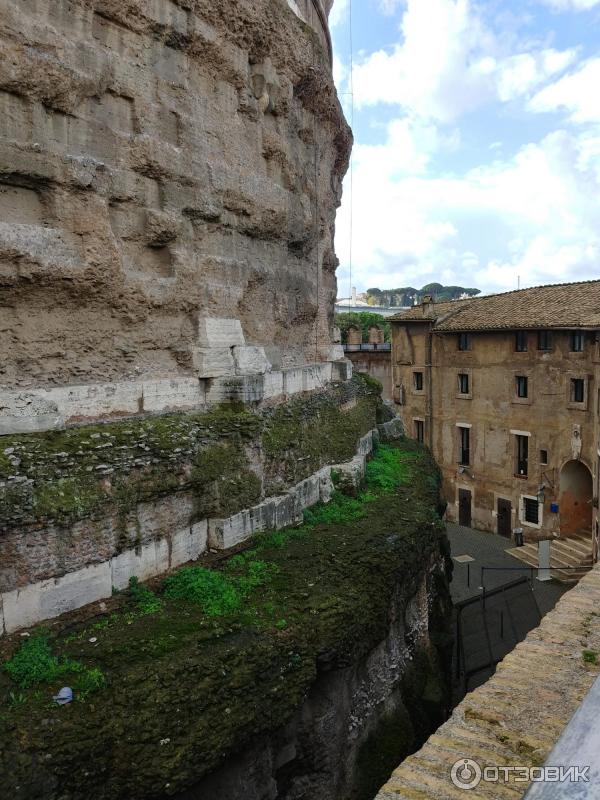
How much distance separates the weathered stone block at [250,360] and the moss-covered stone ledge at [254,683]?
2596 mm

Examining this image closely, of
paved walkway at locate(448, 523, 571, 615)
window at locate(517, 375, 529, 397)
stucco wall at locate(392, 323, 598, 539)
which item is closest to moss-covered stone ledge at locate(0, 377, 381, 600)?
paved walkway at locate(448, 523, 571, 615)

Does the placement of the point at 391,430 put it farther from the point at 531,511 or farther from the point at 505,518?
the point at 505,518

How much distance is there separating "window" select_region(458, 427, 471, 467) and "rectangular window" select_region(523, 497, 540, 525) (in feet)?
9.49

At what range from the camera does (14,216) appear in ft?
22.7

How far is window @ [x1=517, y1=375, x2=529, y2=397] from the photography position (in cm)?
2275

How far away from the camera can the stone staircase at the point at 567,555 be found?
64.2 ft

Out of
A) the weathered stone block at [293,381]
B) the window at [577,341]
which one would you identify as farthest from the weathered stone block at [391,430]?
the window at [577,341]

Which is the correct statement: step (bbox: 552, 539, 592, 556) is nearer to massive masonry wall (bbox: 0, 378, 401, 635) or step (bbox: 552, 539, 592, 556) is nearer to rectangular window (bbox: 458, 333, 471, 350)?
rectangular window (bbox: 458, 333, 471, 350)

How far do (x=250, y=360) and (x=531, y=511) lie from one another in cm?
1697

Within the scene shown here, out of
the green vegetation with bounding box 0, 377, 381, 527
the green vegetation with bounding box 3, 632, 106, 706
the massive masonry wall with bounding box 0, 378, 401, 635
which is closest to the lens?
the green vegetation with bounding box 3, 632, 106, 706

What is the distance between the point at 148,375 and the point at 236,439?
1550mm

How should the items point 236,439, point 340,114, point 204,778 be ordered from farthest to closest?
point 340,114 → point 236,439 → point 204,778

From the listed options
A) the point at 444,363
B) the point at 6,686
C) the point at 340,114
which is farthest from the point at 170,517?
the point at 444,363

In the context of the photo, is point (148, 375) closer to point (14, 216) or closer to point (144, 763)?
point (14, 216)
